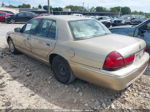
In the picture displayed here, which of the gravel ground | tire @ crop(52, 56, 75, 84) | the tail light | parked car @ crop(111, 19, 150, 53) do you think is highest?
parked car @ crop(111, 19, 150, 53)

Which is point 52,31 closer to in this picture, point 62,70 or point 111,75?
point 62,70

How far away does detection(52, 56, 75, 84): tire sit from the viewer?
3.20m

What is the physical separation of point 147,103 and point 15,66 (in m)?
3.70

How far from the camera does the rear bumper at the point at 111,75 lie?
Result: 242 centimetres

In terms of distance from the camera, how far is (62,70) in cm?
338

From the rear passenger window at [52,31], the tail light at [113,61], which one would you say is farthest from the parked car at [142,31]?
the rear passenger window at [52,31]

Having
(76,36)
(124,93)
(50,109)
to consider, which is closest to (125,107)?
(124,93)

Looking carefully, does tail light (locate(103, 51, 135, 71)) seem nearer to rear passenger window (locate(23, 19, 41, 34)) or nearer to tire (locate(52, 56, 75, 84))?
tire (locate(52, 56, 75, 84))

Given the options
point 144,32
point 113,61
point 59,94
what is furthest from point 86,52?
point 144,32

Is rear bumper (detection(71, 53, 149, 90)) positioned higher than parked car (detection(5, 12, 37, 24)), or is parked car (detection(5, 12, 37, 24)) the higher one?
parked car (detection(5, 12, 37, 24))

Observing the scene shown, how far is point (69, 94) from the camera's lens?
121 inches

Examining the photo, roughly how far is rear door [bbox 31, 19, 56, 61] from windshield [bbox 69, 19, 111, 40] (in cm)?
52

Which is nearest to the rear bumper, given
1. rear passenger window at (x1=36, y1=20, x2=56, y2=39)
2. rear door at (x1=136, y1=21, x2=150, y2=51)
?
rear passenger window at (x1=36, y1=20, x2=56, y2=39)

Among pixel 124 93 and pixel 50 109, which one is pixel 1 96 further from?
pixel 124 93
